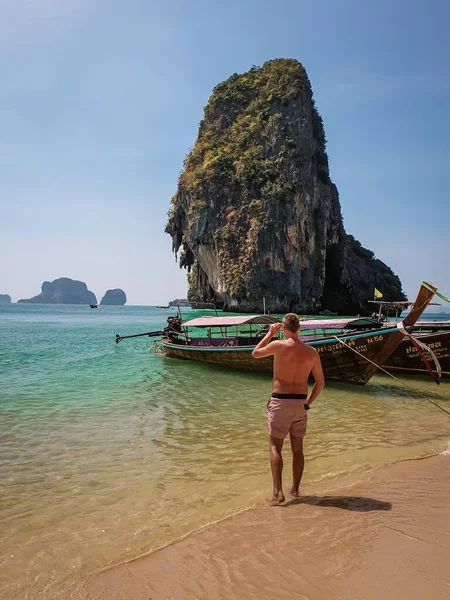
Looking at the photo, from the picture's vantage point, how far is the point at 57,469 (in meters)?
5.03

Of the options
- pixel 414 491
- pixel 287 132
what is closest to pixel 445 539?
pixel 414 491

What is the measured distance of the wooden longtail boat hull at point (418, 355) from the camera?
1186 cm

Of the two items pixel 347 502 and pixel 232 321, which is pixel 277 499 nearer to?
pixel 347 502

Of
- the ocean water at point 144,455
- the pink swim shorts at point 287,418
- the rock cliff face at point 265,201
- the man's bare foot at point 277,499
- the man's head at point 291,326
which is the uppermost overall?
the rock cliff face at point 265,201

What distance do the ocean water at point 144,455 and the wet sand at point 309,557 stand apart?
34 centimetres

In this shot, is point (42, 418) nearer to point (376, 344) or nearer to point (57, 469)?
point (57, 469)

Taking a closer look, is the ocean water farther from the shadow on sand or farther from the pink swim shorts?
the pink swim shorts

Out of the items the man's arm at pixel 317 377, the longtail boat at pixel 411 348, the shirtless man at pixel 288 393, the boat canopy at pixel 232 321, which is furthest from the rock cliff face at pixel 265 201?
the shirtless man at pixel 288 393

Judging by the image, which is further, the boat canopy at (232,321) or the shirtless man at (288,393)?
the boat canopy at (232,321)

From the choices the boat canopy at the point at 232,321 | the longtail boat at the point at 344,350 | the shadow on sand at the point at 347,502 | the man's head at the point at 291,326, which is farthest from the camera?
the boat canopy at the point at 232,321

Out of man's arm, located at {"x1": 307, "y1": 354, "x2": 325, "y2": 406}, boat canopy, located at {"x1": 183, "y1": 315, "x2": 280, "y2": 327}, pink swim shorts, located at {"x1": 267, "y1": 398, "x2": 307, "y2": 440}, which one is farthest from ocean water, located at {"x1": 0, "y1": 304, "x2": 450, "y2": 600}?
boat canopy, located at {"x1": 183, "y1": 315, "x2": 280, "y2": 327}

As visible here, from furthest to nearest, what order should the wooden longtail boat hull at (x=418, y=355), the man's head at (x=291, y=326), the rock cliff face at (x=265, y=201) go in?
1. the rock cliff face at (x=265, y=201)
2. the wooden longtail boat hull at (x=418, y=355)
3. the man's head at (x=291, y=326)

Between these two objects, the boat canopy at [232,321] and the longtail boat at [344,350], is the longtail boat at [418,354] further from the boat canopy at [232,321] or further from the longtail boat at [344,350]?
the boat canopy at [232,321]

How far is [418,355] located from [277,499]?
1012 cm
